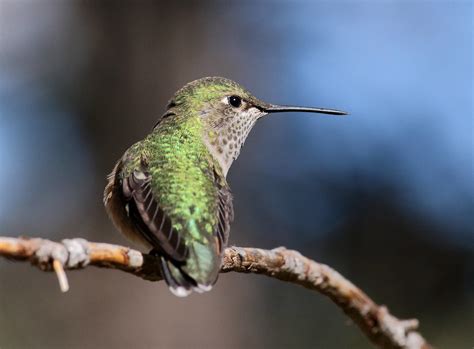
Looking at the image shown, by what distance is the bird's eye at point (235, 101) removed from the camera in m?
3.73

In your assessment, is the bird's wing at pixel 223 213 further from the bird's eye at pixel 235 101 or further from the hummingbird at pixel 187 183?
the bird's eye at pixel 235 101

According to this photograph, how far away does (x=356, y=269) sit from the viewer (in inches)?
336

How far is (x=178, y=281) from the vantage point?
238cm

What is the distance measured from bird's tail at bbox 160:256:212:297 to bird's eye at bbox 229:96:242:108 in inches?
57.4

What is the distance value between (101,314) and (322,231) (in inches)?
134

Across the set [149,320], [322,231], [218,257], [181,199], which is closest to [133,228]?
[181,199]

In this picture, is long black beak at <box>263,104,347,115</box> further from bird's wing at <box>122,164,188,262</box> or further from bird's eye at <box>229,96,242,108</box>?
bird's wing at <box>122,164,188,262</box>

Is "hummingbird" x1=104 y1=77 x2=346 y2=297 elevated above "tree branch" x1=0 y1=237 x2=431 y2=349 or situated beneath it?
elevated above

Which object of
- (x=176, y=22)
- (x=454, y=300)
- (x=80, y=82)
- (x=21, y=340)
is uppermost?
(x=176, y=22)

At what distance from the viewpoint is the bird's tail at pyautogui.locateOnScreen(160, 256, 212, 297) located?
2.36m

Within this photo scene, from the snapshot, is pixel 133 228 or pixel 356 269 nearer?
pixel 133 228

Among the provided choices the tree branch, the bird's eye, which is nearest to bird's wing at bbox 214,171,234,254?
the tree branch

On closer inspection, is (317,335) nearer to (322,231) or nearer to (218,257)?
(322,231)

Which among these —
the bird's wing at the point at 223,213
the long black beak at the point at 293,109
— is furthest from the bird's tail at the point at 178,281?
the long black beak at the point at 293,109
